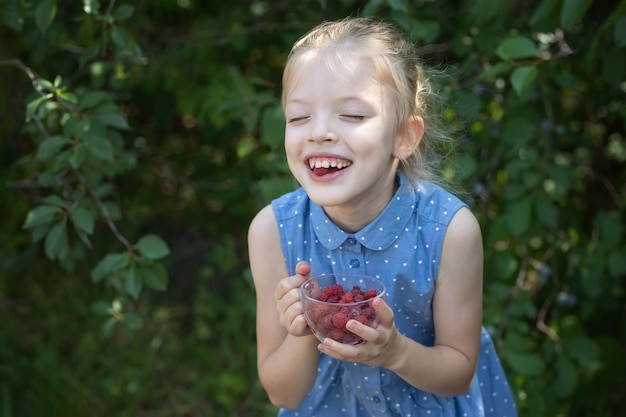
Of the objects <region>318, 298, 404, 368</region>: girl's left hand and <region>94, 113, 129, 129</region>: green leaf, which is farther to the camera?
<region>94, 113, 129, 129</region>: green leaf

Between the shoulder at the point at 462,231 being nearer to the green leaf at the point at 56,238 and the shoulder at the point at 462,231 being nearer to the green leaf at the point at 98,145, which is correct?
the green leaf at the point at 98,145

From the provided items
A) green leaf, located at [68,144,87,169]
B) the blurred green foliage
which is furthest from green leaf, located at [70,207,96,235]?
green leaf, located at [68,144,87,169]

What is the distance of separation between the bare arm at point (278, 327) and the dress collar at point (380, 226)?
0.11 m

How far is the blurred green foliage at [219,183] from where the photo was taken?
86.2 inches

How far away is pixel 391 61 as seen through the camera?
167 centimetres


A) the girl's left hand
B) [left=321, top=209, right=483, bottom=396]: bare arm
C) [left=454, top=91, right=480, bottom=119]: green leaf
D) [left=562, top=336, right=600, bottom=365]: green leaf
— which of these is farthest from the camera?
[left=562, top=336, right=600, bottom=365]: green leaf

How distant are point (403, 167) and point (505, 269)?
0.74 m

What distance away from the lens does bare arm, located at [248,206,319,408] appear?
157cm

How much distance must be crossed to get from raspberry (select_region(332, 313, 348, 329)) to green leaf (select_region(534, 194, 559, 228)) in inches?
40.5

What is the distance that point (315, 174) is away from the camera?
162cm

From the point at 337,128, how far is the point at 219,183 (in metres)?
1.43

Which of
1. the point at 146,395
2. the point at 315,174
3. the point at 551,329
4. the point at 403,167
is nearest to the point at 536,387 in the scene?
the point at 551,329

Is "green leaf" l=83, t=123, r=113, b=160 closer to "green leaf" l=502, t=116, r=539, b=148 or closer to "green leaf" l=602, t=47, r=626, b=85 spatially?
"green leaf" l=502, t=116, r=539, b=148

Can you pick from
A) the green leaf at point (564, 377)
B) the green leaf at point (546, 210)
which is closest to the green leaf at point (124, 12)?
the green leaf at point (546, 210)
